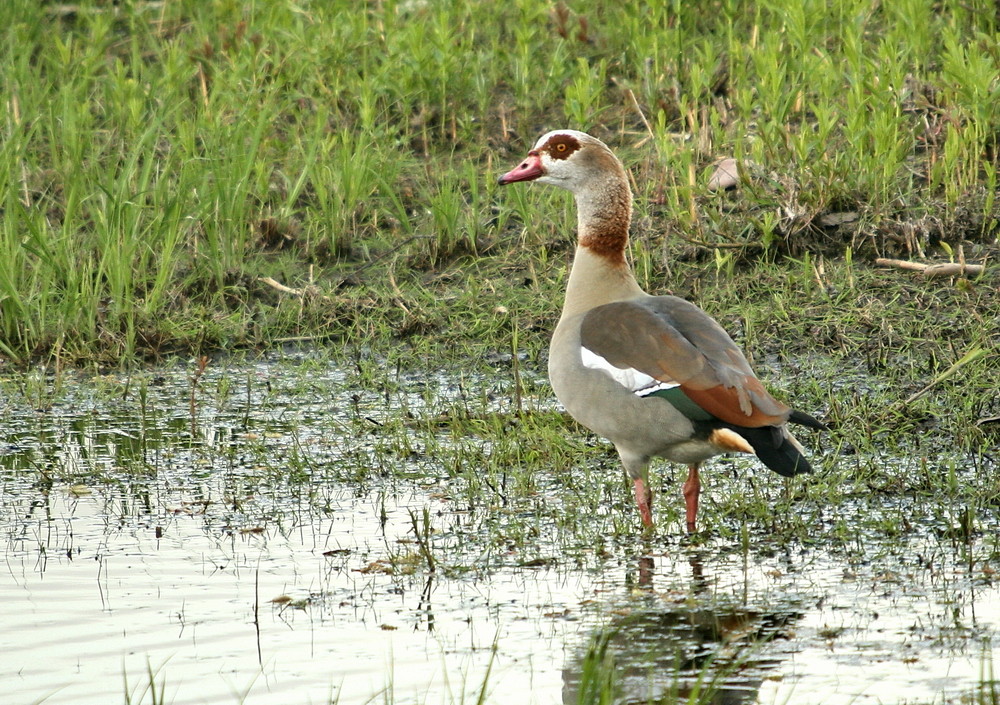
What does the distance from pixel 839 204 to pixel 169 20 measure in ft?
17.9

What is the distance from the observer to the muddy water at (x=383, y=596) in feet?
13.5

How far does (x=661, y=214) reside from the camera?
26.7 feet

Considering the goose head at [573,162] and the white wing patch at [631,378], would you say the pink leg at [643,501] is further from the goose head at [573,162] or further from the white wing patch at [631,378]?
the goose head at [573,162]

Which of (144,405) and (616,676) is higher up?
(144,405)

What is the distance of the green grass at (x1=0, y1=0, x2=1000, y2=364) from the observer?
25.0 ft

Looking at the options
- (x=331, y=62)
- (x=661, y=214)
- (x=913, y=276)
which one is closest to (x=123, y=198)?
(x=331, y=62)

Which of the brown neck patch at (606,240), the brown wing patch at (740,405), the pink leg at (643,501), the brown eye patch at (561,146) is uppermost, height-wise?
the brown eye patch at (561,146)

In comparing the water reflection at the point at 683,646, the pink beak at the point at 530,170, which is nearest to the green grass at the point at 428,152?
the pink beak at the point at 530,170

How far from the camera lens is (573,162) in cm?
641

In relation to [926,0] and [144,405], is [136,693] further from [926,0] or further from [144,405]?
[926,0]

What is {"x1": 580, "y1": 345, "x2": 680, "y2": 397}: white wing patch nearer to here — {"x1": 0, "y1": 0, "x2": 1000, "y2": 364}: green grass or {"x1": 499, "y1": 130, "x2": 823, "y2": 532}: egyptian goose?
{"x1": 499, "y1": 130, "x2": 823, "y2": 532}: egyptian goose

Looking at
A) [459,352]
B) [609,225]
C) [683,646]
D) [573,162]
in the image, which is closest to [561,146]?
[573,162]

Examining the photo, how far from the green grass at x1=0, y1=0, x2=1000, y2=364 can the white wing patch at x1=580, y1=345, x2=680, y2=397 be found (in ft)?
6.82

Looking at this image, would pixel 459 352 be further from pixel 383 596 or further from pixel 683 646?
pixel 683 646
